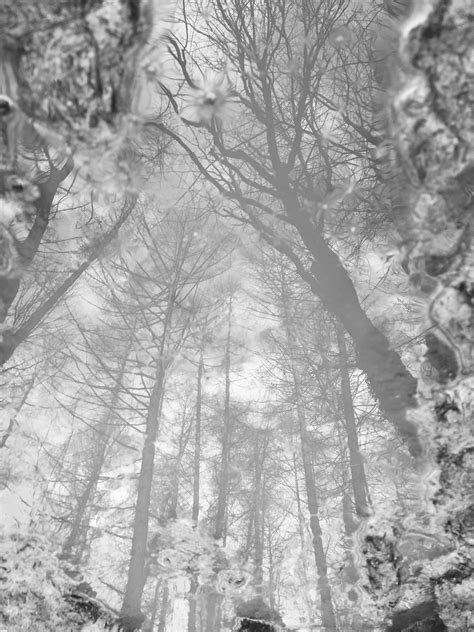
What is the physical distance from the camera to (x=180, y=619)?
1767cm

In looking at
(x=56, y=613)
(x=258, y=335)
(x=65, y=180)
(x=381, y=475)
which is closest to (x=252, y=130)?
(x=65, y=180)

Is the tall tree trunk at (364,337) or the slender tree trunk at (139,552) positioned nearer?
the tall tree trunk at (364,337)

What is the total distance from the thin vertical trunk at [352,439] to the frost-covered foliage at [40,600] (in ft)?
8.47

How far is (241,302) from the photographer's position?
550 centimetres

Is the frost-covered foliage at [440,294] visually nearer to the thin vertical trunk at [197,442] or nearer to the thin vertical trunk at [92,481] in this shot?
the thin vertical trunk at [197,442]

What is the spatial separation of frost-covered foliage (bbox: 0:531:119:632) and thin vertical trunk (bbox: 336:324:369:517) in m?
2.58

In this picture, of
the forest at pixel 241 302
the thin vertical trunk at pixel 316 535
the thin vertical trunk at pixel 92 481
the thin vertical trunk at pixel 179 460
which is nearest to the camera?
the forest at pixel 241 302

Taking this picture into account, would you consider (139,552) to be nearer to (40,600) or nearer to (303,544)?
(40,600)

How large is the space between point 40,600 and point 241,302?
4241 mm

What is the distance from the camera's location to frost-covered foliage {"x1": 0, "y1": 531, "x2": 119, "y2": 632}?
2896 mm

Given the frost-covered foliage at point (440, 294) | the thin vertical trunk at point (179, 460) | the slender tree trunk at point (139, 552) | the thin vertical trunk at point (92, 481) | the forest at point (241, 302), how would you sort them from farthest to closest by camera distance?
the thin vertical trunk at point (179, 460)
the thin vertical trunk at point (92, 481)
the slender tree trunk at point (139, 552)
the forest at point (241, 302)
the frost-covered foliage at point (440, 294)

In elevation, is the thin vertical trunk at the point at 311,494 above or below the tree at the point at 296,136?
below

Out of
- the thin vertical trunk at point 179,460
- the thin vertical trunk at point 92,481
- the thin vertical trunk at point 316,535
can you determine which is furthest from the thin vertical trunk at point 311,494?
the thin vertical trunk at point 92,481

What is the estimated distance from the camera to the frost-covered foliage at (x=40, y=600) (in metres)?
2.90
